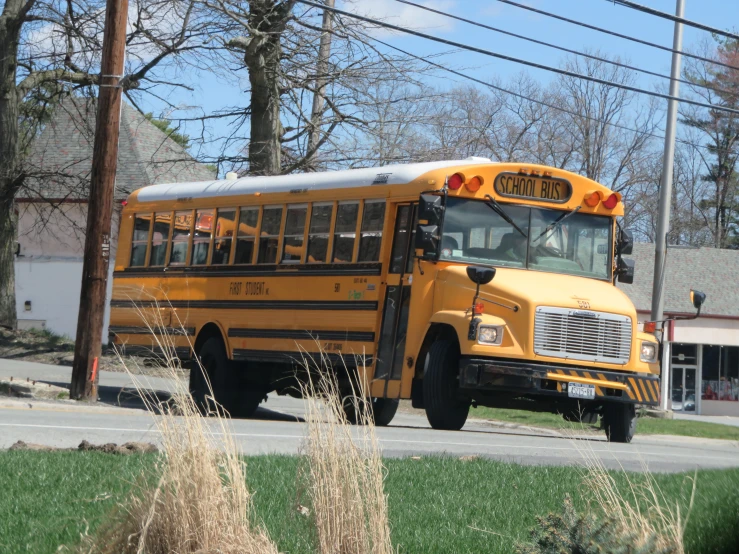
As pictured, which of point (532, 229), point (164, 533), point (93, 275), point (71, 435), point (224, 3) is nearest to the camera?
point (164, 533)

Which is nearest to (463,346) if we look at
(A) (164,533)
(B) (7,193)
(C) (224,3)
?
(A) (164,533)

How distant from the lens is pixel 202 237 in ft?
55.8

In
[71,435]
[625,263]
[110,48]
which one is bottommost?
[71,435]

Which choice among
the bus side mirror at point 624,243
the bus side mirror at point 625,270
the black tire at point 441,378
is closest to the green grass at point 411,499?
the black tire at point 441,378

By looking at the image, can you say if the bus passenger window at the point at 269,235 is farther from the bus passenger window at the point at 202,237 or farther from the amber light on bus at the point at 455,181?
the amber light on bus at the point at 455,181

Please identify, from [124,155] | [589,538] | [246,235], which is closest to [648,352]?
[246,235]

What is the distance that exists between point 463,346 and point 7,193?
715 inches

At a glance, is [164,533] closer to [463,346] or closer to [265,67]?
[463,346]

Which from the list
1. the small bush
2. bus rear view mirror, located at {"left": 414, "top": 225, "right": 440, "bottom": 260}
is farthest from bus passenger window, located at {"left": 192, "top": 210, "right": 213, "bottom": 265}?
the small bush

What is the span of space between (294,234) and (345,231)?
104 cm

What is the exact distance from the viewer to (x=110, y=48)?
16562 mm

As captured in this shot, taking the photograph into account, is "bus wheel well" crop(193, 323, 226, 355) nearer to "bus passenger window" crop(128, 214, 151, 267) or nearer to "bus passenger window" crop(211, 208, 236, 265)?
"bus passenger window" crop(211, 208, 236, 265)

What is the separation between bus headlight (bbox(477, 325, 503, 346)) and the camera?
13094mm

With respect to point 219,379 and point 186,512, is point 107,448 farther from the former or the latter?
point 219,379
